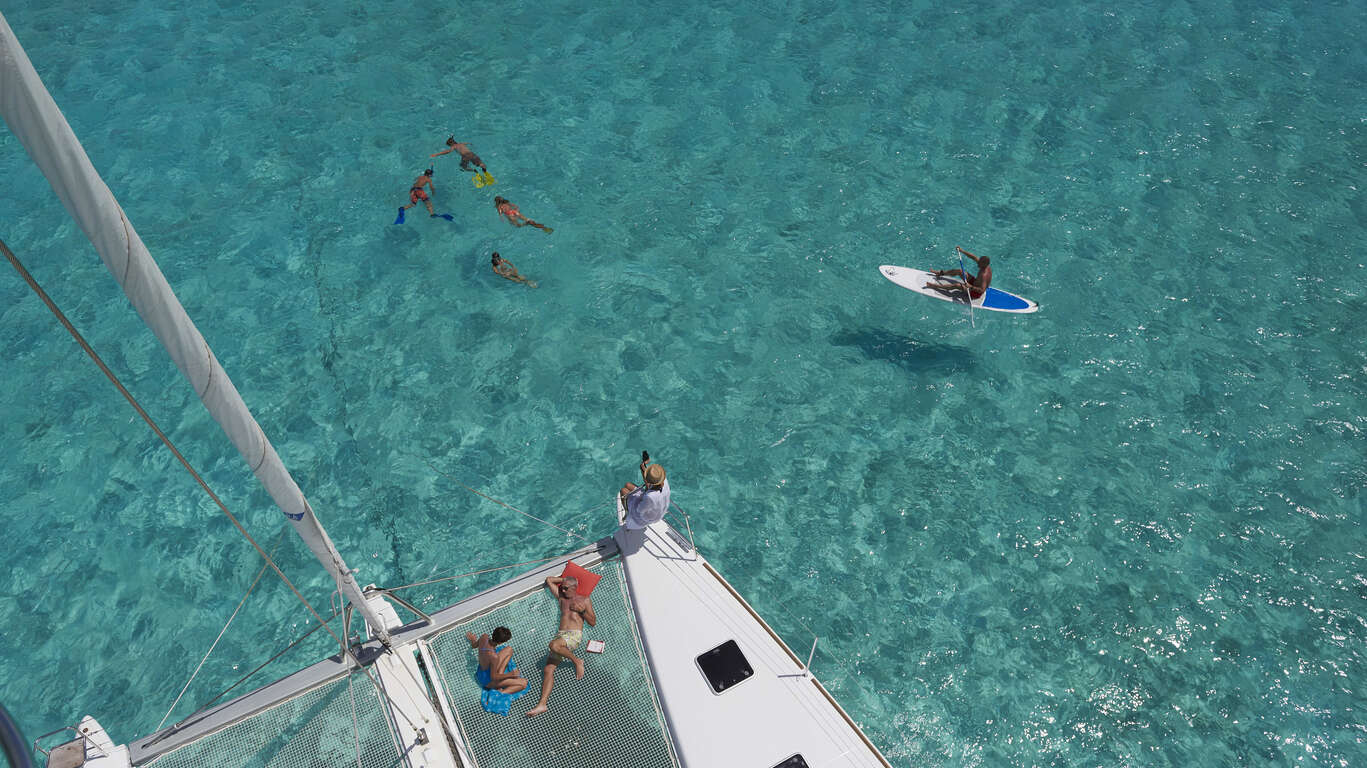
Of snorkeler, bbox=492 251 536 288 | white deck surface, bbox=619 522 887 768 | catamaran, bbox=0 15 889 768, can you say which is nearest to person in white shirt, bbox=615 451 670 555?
white deck surface, bbox=619 522 887 768

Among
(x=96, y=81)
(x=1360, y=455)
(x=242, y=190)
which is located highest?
(x=96, y=81)

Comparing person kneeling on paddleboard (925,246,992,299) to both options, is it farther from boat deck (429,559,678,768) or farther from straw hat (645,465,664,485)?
boat deck (429,559,678,768)

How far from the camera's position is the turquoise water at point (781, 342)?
11.1m

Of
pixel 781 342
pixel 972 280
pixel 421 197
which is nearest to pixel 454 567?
pixel 781 342

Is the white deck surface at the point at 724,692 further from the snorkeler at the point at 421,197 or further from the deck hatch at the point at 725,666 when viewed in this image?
the snorkeler at the point at 421,197

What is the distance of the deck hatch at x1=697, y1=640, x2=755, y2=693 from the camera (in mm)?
8445

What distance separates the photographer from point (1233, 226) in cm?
1631

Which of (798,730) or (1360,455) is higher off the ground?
(798,730)

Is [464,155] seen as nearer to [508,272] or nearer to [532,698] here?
[508,272]

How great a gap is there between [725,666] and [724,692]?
0.87ft

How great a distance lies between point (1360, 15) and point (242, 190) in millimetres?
27901

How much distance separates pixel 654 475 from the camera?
358 inches

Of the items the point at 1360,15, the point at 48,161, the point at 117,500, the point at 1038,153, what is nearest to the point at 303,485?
the point at 117,500

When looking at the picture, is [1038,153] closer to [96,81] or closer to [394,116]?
[394,116]
